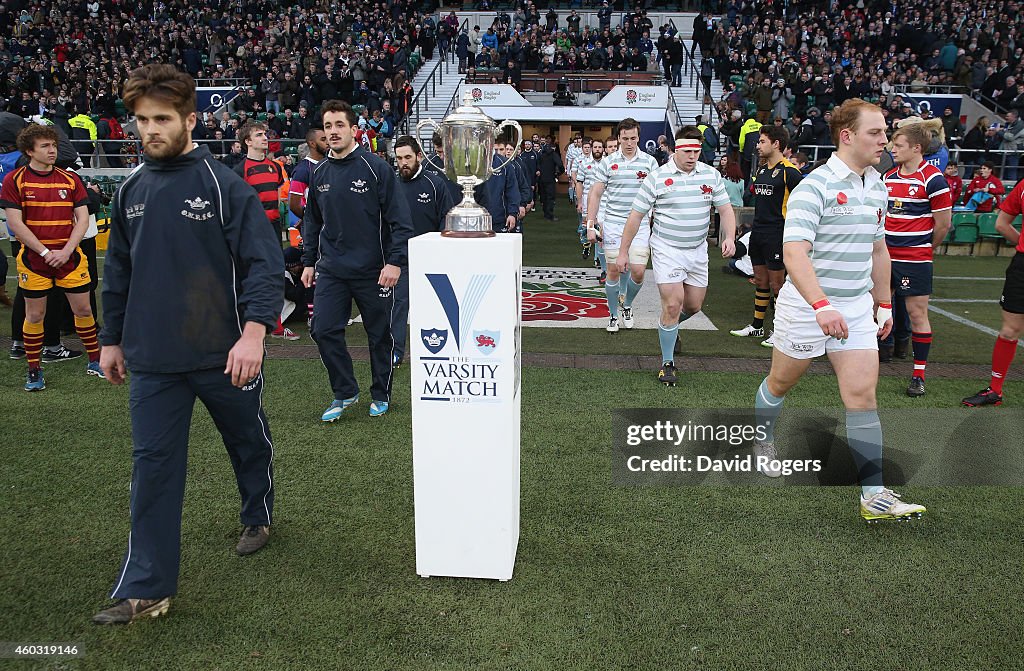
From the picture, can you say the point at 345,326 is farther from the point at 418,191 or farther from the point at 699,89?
the point at 699,89

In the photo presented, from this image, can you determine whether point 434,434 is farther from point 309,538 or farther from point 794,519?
point 794,519

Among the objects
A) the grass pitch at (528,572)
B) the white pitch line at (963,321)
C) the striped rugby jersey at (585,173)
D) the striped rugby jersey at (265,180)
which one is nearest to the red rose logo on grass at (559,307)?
the striped rugby jersey at (265,180)

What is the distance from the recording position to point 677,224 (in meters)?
6.32

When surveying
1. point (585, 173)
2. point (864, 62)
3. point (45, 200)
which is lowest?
point (585, 173)

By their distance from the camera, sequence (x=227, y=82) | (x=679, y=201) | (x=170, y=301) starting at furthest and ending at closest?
(x=227, y=82) < (x=679, y=201) < (x=170, y=301)

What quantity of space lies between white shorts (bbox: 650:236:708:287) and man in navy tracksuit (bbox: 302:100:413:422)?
213 centimetres

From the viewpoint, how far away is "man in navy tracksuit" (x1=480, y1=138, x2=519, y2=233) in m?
11.1

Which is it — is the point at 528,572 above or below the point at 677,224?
below

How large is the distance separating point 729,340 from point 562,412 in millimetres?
3008

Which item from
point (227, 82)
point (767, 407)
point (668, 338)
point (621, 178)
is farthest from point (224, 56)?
point (767, 407)

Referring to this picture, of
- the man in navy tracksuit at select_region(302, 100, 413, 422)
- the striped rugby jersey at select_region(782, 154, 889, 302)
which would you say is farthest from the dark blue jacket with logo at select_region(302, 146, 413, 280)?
the striped rugby jersey at select_region(782, 154, 889, 302)

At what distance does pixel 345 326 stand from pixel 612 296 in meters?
3.45

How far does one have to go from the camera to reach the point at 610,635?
2.99 metres

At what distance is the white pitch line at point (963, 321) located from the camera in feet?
27.6
